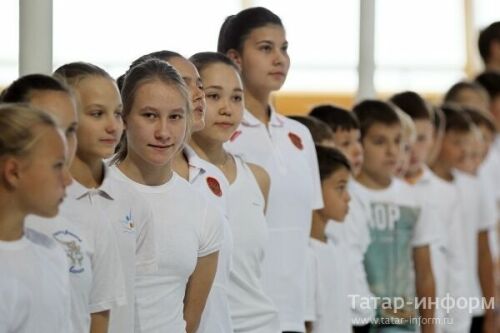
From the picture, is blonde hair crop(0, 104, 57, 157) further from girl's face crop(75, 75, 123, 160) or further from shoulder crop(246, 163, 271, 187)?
shoulder crop(246, 163, 271, 187)

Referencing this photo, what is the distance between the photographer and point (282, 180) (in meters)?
6.35

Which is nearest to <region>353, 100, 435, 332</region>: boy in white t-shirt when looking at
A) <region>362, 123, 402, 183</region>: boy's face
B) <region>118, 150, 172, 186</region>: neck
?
<region>362, 123, 402, 183</region>: boy's face

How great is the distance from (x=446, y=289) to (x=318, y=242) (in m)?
1.93

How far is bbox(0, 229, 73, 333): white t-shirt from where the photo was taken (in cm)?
411

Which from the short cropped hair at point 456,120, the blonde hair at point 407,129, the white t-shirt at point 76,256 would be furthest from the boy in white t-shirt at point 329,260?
the short cropped hair at point 456,120

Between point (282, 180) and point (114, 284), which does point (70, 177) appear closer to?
point (114, 284)

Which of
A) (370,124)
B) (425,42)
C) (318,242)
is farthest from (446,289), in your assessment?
(425,42)

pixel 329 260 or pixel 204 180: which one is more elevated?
pixel 204 180

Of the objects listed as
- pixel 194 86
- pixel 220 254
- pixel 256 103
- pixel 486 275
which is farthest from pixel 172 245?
pixel 486 275

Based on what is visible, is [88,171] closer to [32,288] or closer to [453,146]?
[32,288]

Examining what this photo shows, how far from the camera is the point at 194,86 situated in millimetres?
5477

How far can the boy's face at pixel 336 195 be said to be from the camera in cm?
683

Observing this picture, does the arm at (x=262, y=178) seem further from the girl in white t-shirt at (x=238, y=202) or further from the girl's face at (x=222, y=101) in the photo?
the girl's face at (x=222, y=101)

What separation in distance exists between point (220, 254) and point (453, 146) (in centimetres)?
390
